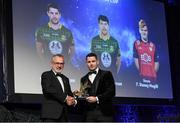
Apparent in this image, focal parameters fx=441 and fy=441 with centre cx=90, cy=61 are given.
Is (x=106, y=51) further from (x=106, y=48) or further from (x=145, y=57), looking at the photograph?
(x=145, y=57)

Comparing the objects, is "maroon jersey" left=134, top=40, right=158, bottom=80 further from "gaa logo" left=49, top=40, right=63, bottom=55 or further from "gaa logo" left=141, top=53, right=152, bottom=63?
"gaa logo" left=49, top=40, right=63, bottom=55

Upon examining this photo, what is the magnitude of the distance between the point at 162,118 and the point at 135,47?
1.07 meters

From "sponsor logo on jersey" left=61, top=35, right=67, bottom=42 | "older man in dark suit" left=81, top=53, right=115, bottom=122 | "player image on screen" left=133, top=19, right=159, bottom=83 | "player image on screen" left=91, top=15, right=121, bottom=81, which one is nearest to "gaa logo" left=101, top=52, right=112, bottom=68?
"player image on screen" left=91, top=15, right=121, bottom=81

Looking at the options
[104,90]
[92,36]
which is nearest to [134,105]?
[92,36]

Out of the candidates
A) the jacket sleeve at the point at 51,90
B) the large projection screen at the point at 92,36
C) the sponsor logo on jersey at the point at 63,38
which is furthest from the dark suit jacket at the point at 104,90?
the sponsor logo on jersey at the point at 63,38

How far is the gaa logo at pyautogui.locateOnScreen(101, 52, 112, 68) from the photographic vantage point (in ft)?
18.1

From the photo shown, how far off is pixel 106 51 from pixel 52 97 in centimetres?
170

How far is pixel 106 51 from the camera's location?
5.59 metres

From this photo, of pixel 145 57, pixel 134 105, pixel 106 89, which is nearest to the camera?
pixel 106 89

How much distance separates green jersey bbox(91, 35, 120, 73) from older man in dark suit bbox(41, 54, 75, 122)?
142 cm

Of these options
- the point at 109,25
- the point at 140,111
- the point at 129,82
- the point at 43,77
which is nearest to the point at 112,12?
the point at 109,25

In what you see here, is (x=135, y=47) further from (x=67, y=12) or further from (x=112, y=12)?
(x=67, y=12)

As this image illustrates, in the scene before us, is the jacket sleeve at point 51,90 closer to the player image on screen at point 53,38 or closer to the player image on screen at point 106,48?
the player image on screen at point 53,38

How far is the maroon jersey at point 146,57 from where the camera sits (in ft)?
19.3
